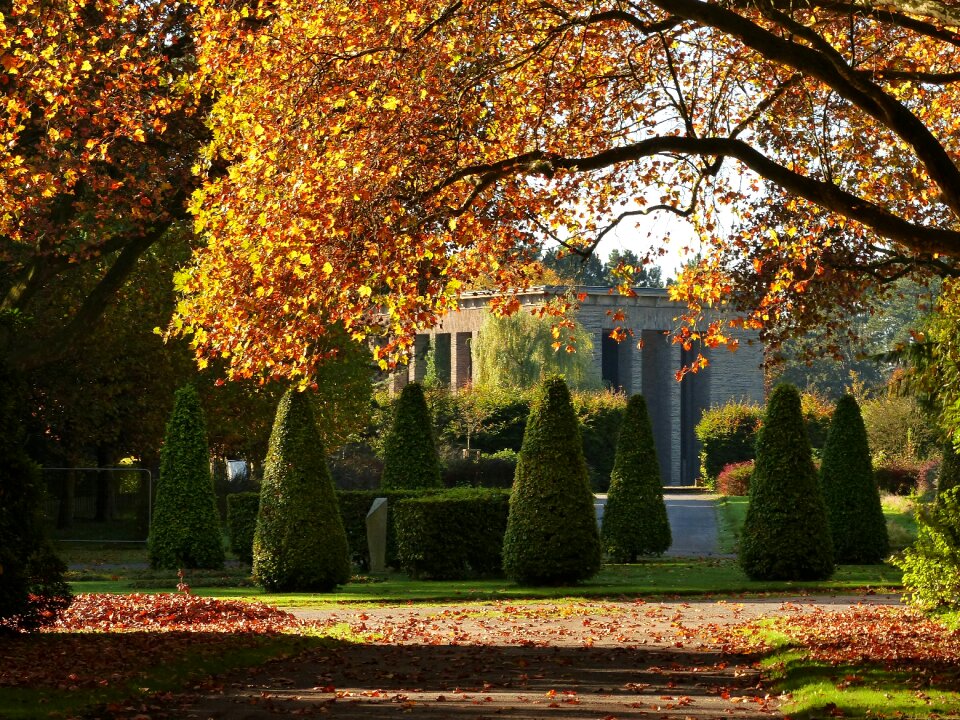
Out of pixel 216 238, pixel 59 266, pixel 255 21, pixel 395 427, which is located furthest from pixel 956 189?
pixel 395 427

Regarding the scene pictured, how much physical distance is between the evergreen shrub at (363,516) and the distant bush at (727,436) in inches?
1029

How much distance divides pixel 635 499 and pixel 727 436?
24.7 meters

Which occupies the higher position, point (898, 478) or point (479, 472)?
point (479, 472)

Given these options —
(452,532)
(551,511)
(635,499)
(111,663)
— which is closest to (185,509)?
(452,532)

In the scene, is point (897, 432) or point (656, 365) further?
point (656, 365)

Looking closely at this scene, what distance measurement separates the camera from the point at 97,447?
31.4 metres

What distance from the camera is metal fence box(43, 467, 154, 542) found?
95.5 feet

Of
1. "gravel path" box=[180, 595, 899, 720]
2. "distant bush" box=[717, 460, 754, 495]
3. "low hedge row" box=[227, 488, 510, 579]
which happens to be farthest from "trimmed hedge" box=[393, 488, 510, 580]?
"distant bush" box=[717, 460, 754, 495]

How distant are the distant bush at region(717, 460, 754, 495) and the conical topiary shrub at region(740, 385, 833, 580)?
877 inches

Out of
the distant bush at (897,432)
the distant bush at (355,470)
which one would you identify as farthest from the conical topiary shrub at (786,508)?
the distant bush at (897,432)

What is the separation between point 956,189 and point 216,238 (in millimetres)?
6300

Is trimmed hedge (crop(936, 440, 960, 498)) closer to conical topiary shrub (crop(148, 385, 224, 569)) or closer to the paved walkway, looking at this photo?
the paved walkway

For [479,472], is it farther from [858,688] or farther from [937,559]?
[858,688]

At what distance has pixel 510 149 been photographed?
12797mm
